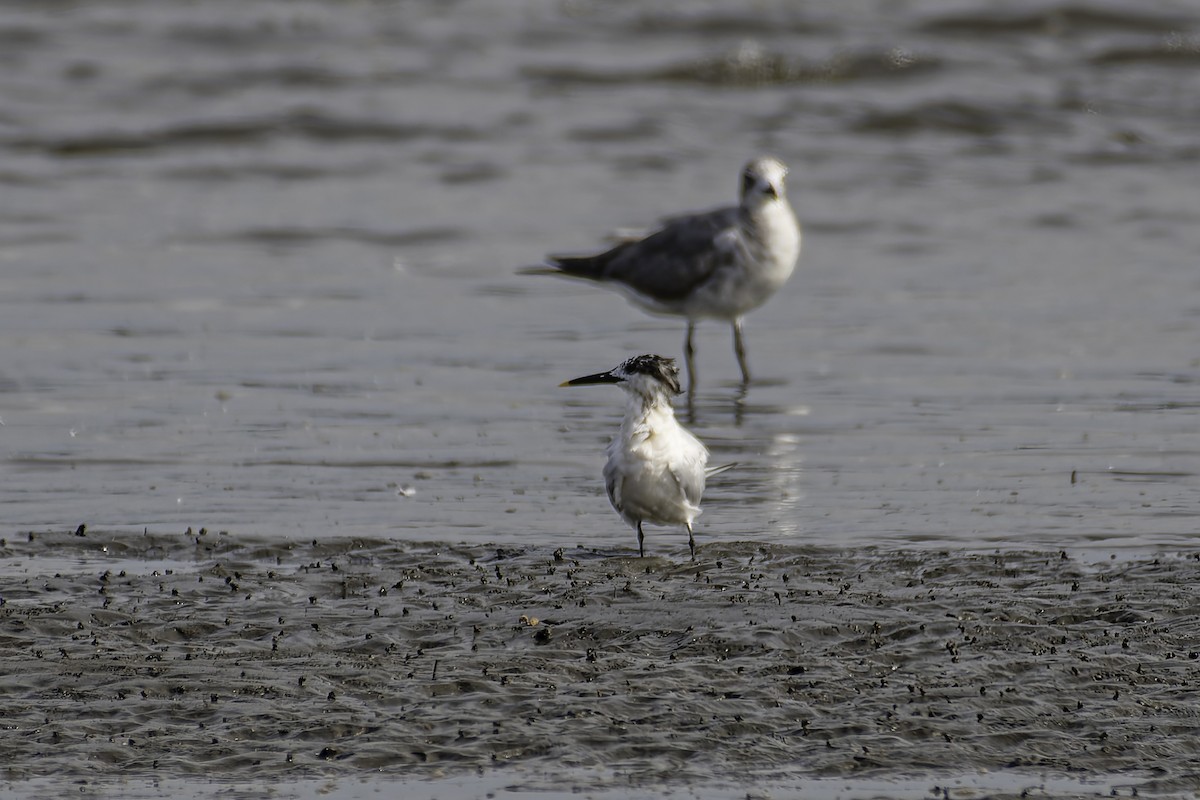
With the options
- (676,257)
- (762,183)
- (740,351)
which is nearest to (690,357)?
(740,351)

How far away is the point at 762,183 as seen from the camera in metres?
10.8

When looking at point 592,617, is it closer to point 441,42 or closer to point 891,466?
point 891,466

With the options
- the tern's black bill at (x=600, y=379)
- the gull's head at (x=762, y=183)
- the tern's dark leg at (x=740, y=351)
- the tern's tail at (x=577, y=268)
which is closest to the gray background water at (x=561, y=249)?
the tern's dark leg at (x=740, y=351)

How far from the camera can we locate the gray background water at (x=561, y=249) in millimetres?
7672

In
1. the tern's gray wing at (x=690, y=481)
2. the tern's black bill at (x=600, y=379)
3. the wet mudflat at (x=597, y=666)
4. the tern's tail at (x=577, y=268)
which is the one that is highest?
the tern's tail at (x=577, y=268)

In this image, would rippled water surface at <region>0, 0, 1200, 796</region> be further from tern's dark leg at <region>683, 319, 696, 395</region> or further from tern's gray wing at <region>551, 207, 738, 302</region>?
tern's gray wing at <region>551, 207, 738, 302</region>

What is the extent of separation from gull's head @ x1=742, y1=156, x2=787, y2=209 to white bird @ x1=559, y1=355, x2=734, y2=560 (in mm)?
4268

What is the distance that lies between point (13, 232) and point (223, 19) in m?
10.4

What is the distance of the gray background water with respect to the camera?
767 centimetres

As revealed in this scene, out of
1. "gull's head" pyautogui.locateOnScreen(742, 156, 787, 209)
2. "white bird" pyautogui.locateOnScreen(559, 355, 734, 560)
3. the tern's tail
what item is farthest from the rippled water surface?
"gull's head" pyautogui.locateOnScreen(742, 156, 787, 209)

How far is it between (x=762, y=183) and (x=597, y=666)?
618cm

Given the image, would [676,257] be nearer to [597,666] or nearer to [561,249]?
[561,249]

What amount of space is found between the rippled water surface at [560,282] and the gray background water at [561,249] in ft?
0.16

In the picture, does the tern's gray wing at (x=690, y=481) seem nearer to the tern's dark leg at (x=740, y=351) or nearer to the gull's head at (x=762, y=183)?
the tern's dark leg at (x=740, y=351)
